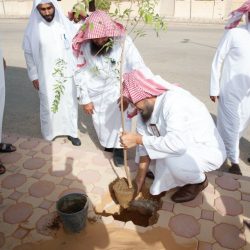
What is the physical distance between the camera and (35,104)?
6910 mm

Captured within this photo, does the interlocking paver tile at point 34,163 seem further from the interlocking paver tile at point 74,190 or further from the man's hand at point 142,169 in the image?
the man's hand at point 142,169

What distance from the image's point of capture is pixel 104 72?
4039 millimetres

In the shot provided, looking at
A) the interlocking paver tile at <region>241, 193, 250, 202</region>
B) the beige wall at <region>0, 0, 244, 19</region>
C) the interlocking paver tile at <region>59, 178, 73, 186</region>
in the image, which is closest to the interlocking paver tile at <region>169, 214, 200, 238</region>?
the interlocking paver tile at <region>241, 193, 250, 202</region>

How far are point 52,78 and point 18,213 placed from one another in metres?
2.12

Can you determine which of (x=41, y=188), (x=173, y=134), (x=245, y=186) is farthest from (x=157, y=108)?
(x=41, y=188)

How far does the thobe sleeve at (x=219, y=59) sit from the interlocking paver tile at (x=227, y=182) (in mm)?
1092

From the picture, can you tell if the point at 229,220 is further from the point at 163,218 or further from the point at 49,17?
the point at 49,17

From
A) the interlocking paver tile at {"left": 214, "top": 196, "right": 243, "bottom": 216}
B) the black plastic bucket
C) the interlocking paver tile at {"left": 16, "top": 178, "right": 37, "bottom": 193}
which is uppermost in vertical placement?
the black plastic bucket

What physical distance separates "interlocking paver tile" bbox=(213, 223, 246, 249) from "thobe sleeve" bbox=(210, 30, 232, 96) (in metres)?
1.76

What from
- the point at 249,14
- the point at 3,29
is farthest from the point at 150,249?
the point at 3,29

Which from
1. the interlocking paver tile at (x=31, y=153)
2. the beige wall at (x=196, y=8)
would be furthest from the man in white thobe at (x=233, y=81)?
the beige wall at (x=196, y=8)

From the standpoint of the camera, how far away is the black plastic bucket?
2.95 meters

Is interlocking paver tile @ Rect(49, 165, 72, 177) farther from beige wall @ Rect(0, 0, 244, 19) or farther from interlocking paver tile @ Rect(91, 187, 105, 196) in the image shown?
beige wall @ Rect(0, 0, 244, 19)

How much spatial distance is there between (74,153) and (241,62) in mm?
2595
